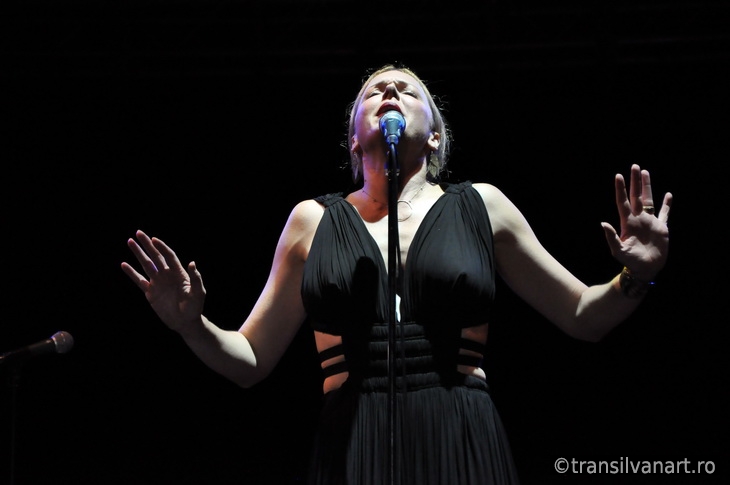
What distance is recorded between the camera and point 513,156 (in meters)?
4.48

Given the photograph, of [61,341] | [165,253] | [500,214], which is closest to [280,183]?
[61,341]

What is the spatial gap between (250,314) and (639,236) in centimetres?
101

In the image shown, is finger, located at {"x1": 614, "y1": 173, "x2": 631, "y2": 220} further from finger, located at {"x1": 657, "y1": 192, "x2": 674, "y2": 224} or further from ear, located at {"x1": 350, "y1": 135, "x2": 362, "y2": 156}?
ear, located at {"x1": 350, "y1": 135, "x2": 362, "y2": 156}

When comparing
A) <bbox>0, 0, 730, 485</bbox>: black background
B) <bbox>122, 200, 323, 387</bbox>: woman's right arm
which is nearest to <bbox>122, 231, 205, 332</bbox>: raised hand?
<bbox>122, 200, 323, 387</bbox>: woman's right arm

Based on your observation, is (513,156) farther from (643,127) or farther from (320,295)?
(320,295)

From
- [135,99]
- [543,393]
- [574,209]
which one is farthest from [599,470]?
[135,99]

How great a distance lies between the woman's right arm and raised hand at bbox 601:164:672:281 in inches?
32.3

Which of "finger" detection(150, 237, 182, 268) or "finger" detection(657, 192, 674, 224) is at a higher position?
"finger" detection(657, 192, 674, 224)

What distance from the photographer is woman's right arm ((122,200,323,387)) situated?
6.27 ft

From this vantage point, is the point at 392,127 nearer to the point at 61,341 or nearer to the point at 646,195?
the point at 646,195

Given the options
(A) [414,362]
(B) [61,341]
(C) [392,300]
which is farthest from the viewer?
(B) [61,341]

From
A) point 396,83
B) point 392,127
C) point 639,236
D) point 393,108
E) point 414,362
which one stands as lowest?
point 414,362

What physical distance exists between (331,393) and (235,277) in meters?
2.50

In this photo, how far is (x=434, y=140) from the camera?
244cm
